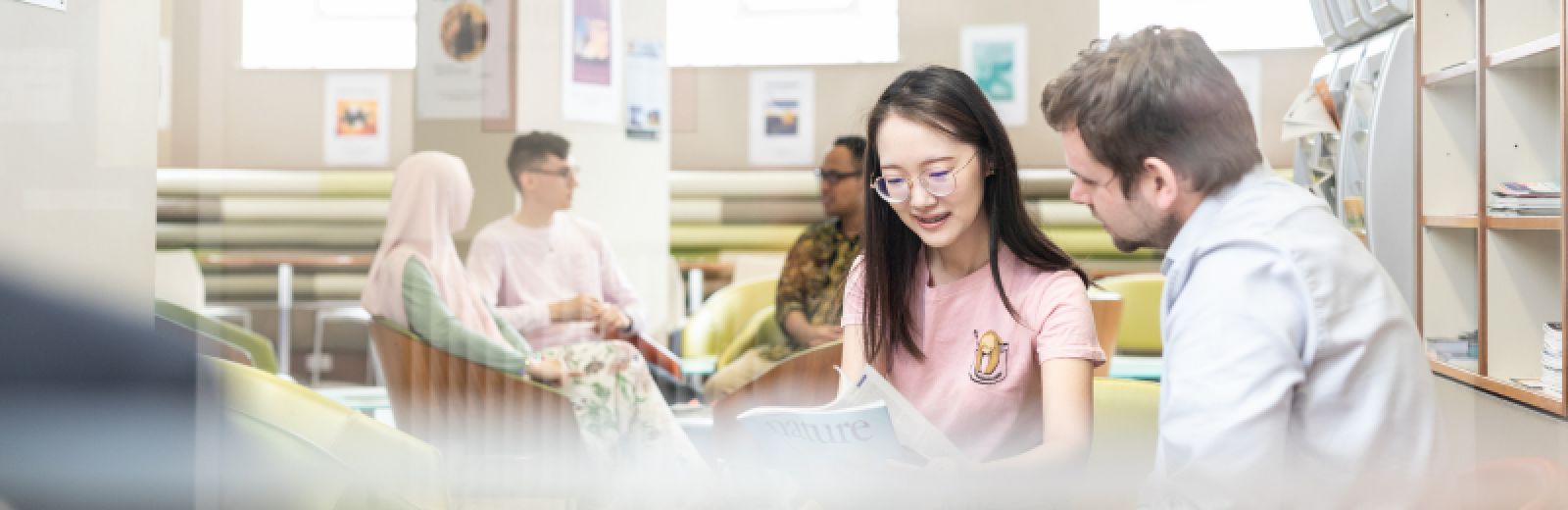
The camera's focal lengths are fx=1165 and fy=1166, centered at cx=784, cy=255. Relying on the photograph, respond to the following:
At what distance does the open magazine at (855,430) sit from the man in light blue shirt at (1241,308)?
179 millimetres

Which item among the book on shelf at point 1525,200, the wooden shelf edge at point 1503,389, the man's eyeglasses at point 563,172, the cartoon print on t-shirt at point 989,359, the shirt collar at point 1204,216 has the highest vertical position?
the man's eyeglasses at point 563,172

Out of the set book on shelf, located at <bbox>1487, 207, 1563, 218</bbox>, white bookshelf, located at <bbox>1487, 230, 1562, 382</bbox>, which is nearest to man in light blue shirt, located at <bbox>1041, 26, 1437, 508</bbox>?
book on shelf, located at <bbox>1487, 207, 1563, 218</bbox>

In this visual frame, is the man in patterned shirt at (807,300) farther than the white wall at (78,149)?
Yes

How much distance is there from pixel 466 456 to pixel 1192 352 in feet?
4.62

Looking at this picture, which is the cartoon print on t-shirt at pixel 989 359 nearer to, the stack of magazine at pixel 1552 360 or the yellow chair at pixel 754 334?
the stack of magazine at pixel 1552 360

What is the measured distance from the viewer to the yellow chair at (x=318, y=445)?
48.1 inches

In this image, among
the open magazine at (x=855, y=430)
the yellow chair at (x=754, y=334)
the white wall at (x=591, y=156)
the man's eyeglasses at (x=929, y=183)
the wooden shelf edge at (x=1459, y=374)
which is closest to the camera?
the open magazine at (x=855, y=430)

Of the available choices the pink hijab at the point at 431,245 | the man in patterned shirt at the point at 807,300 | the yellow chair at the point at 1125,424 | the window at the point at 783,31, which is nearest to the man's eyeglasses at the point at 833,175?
the man in patterned shirt at the point at 807,300

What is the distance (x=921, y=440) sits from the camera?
897 mm

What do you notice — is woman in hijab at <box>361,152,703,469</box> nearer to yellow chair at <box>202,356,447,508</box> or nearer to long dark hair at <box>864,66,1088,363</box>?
yellow chair at <box>202,356,447,508</box>

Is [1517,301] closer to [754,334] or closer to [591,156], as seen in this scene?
[754,334]

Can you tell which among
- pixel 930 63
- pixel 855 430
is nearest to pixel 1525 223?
pixel 930 63

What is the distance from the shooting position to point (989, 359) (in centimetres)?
102

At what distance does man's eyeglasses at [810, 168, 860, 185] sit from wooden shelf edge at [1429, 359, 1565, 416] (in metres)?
0.85
